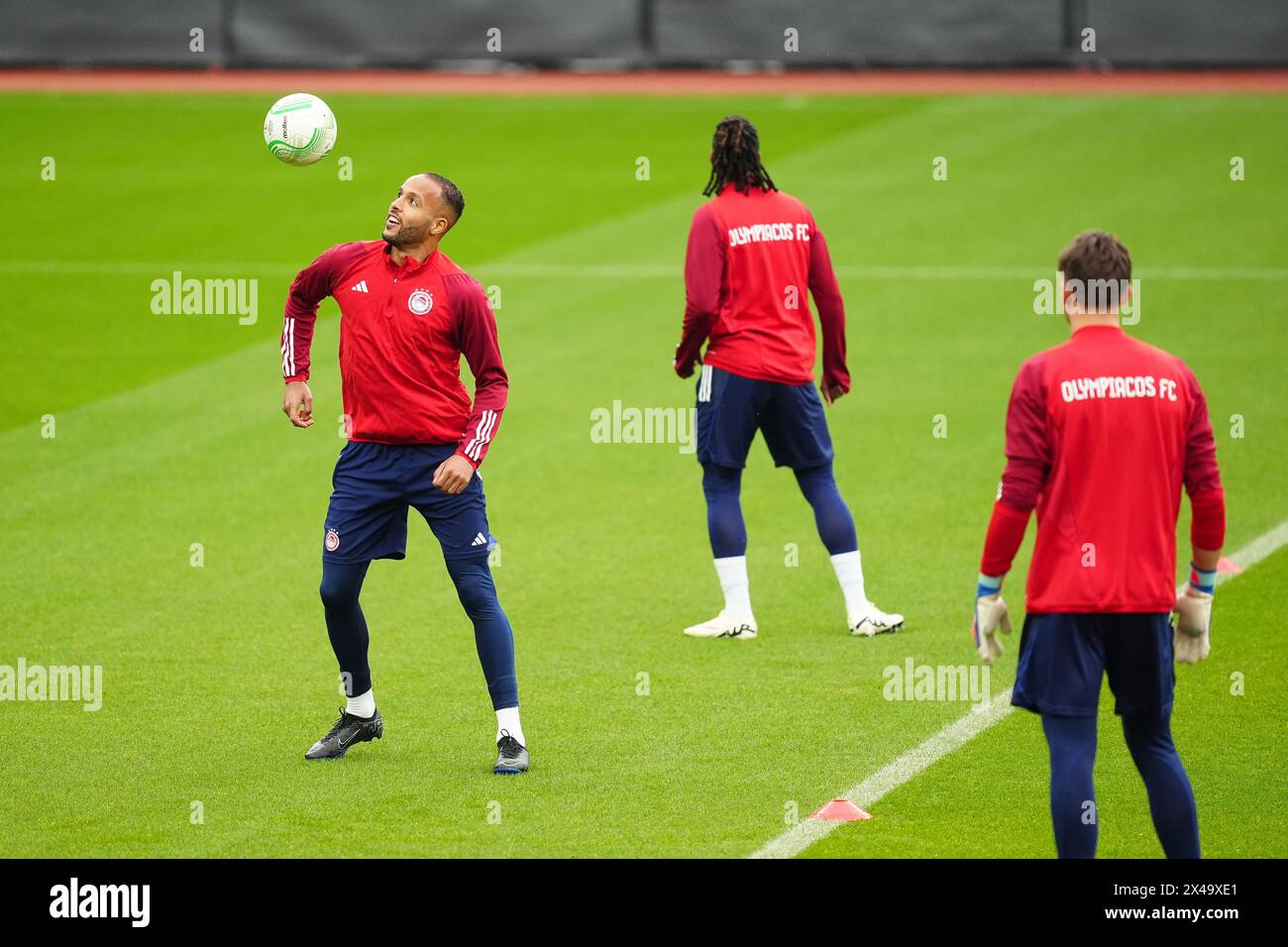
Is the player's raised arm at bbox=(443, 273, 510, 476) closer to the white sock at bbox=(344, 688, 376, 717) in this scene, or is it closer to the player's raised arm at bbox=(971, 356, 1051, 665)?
the white sock at bbox=(344, 688, 376, 717)

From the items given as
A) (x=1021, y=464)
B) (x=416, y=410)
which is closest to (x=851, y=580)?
(x=416, y=410)

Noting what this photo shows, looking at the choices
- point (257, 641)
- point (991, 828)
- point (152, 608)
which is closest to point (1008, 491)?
point (991, 828)

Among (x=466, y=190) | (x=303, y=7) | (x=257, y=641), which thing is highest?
(x=303, y=7)

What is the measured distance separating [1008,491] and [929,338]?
11.7 metres

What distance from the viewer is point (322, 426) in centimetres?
1541

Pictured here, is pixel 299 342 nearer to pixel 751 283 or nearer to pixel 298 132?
pixel 298 132

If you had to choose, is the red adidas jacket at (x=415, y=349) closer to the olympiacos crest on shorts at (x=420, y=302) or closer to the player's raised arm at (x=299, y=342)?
the olympiacos crest on shorts at (x=420, y=302)

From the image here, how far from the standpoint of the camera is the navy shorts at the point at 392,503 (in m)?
8.23

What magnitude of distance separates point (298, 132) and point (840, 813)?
13.0 feet

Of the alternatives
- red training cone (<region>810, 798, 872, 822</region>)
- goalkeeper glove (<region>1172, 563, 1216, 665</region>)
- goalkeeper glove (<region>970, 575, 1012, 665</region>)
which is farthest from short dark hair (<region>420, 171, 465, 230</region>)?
goalkeeper glove (<region>1172, 563, 1216, 665</region>)

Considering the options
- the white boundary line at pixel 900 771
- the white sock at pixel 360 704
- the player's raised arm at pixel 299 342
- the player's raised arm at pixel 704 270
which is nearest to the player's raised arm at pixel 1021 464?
the white boundary line at pixel 900 771

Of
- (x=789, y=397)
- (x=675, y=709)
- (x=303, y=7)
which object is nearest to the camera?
(x=675, y=709)

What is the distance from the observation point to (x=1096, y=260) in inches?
245

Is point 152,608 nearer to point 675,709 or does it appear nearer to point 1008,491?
point 675,709
